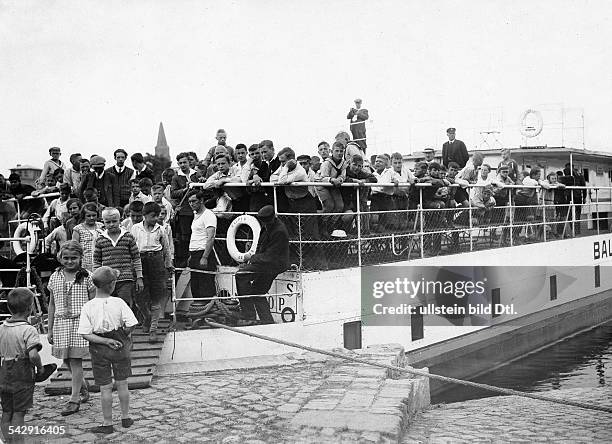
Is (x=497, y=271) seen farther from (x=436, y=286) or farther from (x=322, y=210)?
(x=322, y=210)

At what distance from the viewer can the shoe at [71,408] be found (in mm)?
6621

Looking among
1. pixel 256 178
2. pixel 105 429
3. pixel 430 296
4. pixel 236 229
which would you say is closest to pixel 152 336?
pixel 236 229

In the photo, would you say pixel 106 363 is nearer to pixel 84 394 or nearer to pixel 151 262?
pixel 84 394

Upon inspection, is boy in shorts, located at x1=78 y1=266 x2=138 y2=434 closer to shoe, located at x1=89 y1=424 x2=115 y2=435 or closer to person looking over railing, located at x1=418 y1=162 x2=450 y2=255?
shoe, located at x1=89 y1=424 x2=115 y2=435

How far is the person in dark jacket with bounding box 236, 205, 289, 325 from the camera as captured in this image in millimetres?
9023

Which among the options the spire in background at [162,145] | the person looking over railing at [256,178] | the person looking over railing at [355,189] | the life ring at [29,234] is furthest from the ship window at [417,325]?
the spire in background at [162,145]

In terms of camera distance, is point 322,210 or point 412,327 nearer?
point 322,210

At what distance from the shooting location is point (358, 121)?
15.6 metres

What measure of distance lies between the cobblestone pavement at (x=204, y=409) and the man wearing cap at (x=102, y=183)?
3.73 meters

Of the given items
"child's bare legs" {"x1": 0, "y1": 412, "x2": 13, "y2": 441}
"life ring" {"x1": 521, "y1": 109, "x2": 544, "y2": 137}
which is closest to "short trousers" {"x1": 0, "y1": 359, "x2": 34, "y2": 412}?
"child's bare legs" {"x1": 0, "y1": 412, "x2": 13, "y2": 441}

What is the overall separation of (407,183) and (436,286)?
6.92 feet

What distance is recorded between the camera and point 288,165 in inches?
377

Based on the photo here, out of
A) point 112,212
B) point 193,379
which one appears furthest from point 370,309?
point 112,212

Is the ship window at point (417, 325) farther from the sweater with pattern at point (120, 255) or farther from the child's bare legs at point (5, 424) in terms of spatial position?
the child's bare legs at point (5, 424)
